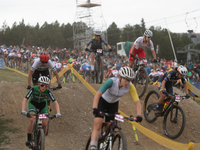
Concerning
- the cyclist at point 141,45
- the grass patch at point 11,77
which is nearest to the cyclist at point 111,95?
the cyclist at point 141,45

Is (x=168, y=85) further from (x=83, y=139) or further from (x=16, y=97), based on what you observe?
(x=16, y=97)

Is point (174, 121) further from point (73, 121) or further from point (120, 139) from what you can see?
point (120, 139)

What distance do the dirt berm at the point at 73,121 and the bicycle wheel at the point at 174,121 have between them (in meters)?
0.29

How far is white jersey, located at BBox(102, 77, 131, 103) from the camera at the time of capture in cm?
504

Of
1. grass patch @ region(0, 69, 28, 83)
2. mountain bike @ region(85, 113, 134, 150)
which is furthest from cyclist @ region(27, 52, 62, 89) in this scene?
grass patch @ region(0, 69, 28, 83)

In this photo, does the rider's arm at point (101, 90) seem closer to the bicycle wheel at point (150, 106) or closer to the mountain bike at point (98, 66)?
the bicycle wheel at point (150, 106)

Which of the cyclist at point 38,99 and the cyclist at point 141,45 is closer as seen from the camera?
the cyclist at point 38,99

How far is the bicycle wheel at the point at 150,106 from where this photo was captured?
8.95 metres

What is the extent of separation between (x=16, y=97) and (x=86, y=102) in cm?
268

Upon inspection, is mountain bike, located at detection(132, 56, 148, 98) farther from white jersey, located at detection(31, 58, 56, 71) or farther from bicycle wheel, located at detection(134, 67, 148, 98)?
white jersey, located at detection(31, 58, 56, 71)

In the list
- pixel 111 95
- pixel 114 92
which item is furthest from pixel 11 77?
pixel 114 92

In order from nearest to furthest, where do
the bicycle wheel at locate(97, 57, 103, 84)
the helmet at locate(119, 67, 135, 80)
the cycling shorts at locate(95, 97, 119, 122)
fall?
the helmet at locate(119, 67, 135, 80), the cycling shorts at locate(95, 97, 119, 122), the bicycle wheel at locate(97, 57, 103, 84)

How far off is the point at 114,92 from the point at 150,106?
14.3 ft

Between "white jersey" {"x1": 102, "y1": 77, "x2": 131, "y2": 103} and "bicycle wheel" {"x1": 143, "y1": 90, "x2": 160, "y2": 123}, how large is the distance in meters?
4.03
